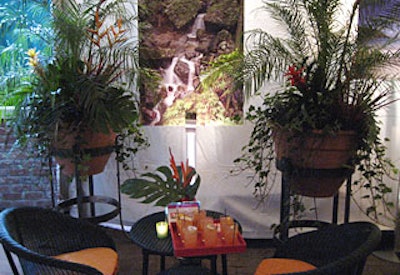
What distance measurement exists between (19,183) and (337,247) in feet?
8.82

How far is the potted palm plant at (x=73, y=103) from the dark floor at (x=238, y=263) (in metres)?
0.71

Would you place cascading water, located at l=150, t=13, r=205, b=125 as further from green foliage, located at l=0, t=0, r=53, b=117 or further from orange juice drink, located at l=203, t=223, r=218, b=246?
orange juice drink, located at l=203, t=223, r=218, b=246

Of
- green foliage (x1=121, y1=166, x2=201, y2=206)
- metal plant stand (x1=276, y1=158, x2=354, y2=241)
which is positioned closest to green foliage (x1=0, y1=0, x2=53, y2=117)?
green foliage (x1=121, y1=166, x2=201, y2=206)

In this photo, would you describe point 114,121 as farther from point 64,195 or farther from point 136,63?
point 64,195

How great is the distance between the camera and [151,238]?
2215 mm

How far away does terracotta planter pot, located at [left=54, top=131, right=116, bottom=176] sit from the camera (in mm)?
2512

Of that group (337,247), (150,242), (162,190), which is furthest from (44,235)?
(337,247)

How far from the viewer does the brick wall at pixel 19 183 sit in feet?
11.6

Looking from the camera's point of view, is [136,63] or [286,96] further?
[136,63]

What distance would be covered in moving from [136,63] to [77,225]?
1.23 meters

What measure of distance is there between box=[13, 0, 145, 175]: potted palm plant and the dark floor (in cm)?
71

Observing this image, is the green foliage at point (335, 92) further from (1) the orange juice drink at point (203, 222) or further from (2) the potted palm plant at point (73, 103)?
(2) the potted palm plant at point (73, 103)

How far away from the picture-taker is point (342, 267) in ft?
5.34

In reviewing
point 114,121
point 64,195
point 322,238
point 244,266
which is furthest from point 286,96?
point 64,195
